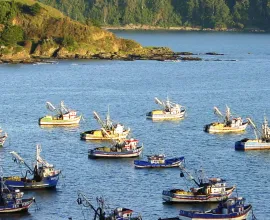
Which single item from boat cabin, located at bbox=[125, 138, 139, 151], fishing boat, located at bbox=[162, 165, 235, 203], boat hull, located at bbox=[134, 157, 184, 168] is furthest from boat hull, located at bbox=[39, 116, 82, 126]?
fishing boat, located at bbox=[162, 165, 235, 203]

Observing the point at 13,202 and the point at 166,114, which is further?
the point at 166,114

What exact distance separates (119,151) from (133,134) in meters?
15.4

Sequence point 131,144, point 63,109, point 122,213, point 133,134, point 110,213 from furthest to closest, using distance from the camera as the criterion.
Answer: point 63,109, point 133,134, point 131,144, point 110,213, point 122,213

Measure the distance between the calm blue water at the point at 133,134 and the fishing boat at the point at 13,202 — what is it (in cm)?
66

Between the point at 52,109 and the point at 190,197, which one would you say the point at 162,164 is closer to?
the point at 190,197

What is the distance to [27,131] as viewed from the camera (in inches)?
4862

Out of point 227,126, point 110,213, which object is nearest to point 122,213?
point 110,213

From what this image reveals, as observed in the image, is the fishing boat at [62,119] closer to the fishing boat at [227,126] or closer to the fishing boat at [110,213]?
the fishing boat at [227,126]

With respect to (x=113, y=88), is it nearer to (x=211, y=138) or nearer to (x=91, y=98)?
(x=91, y=98)

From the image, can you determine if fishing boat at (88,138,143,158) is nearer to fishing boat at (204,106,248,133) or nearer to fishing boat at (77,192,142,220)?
fishing boat at (204,106,248,133)

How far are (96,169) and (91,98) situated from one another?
193ft

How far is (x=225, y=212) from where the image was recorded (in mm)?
78812

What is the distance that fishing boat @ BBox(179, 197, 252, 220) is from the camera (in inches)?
3071

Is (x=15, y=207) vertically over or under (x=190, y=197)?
under
